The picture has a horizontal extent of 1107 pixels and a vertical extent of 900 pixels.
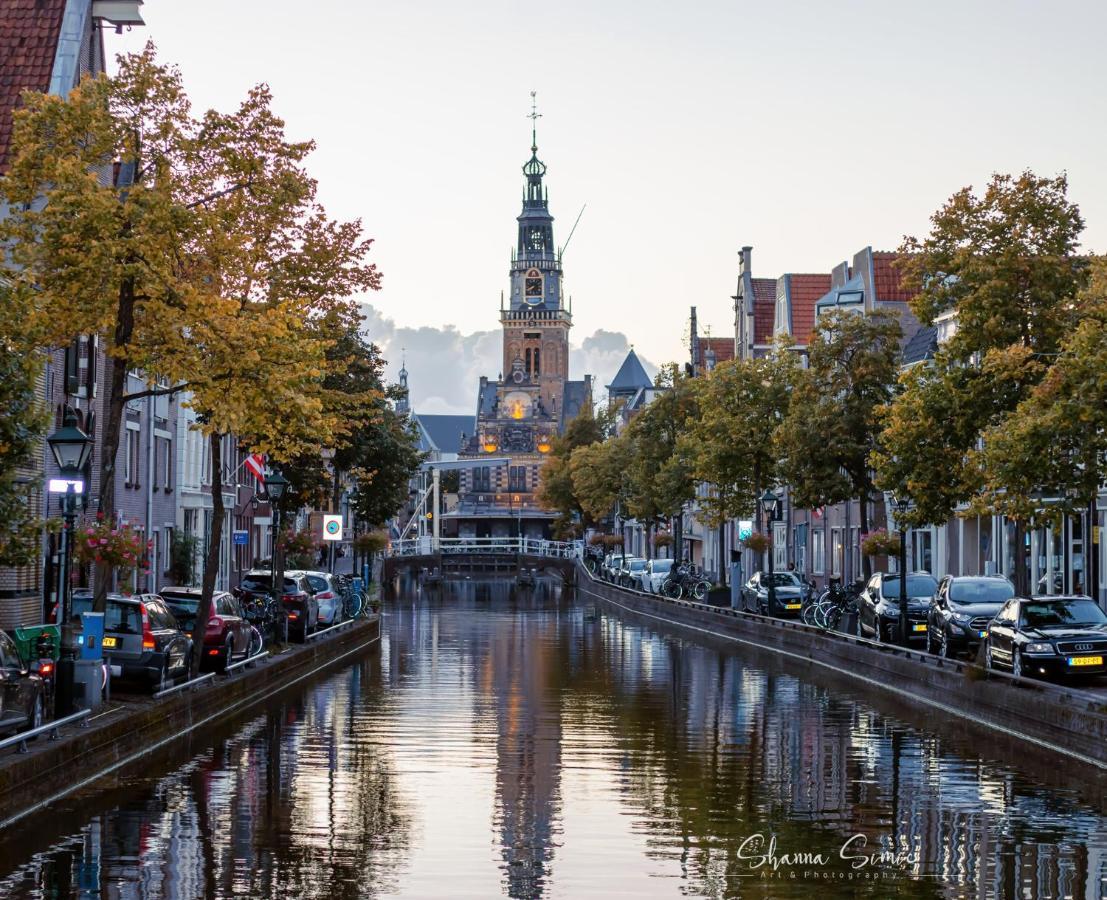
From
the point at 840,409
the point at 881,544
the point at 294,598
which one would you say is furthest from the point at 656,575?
the point at 294,598

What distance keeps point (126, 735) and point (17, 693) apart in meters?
2.69

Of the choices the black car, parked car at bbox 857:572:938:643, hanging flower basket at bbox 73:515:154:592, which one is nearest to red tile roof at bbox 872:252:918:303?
parked car at bbox 857:572:938:643

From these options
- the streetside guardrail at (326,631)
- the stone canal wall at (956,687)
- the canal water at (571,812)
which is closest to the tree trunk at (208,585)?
the canal water at (571,812)

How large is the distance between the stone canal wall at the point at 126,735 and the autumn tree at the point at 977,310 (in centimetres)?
1374

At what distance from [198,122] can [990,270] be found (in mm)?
16927

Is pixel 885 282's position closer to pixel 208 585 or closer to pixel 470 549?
pixel 208 585

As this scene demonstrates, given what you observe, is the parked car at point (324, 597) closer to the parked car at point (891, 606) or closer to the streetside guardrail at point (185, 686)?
the parked car at point (891, 606)

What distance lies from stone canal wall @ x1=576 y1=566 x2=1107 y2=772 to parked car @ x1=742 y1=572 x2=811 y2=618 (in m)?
2.75

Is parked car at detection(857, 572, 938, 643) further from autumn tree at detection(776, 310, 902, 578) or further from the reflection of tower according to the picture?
autumn tree at detection(776, 310, 902, 578)

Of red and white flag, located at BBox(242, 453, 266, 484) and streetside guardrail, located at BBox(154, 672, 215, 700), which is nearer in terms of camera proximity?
streetside guardrail, located at BBox(154, 672, 215, 700)

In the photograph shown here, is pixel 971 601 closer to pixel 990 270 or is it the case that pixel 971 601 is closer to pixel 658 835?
pixel 990 270

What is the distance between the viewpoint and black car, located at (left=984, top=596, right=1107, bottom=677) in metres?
31.1

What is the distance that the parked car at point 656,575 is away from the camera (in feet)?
291

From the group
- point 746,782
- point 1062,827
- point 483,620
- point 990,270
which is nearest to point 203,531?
point 483,620
